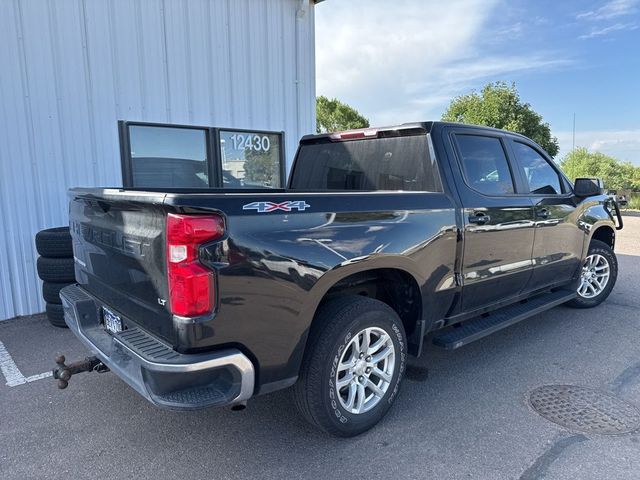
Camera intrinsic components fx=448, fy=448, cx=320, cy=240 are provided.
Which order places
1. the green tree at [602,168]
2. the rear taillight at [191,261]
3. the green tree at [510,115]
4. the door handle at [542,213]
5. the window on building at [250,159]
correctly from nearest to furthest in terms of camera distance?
1. the rear taillight at [191,261]
2. the door handle at [542,213]
3. the window on building at [250,159]
4. the green tree at [510,115]
5. the green tree at [602,168]

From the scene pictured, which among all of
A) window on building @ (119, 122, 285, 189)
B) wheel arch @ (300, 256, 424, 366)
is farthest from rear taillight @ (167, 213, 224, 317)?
window on building @ (119, 122, 285, 189)

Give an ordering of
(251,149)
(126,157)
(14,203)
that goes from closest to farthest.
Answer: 1. (14,203)
2. (126,157)
3. (251,149)

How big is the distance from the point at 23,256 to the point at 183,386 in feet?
14.3

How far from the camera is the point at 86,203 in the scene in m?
2.99

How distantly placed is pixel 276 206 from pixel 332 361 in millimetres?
1001

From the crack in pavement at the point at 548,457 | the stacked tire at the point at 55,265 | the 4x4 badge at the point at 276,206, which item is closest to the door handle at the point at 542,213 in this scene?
the crack in pavement at the point at 548,457

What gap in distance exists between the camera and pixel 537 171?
448 cm

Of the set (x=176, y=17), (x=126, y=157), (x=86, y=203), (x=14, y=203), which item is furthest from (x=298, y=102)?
(x=86, y=203)

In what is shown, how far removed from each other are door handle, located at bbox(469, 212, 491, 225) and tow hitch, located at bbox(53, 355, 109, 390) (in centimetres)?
278

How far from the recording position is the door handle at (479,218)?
3.44 m

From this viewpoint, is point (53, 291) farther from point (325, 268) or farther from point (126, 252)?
point (325, 268)

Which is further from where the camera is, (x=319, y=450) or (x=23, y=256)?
(x=23, y=256)

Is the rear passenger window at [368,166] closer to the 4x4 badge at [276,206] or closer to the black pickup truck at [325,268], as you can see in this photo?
the black pickup truck at [325,268]

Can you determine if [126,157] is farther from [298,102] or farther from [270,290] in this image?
[270,290]
